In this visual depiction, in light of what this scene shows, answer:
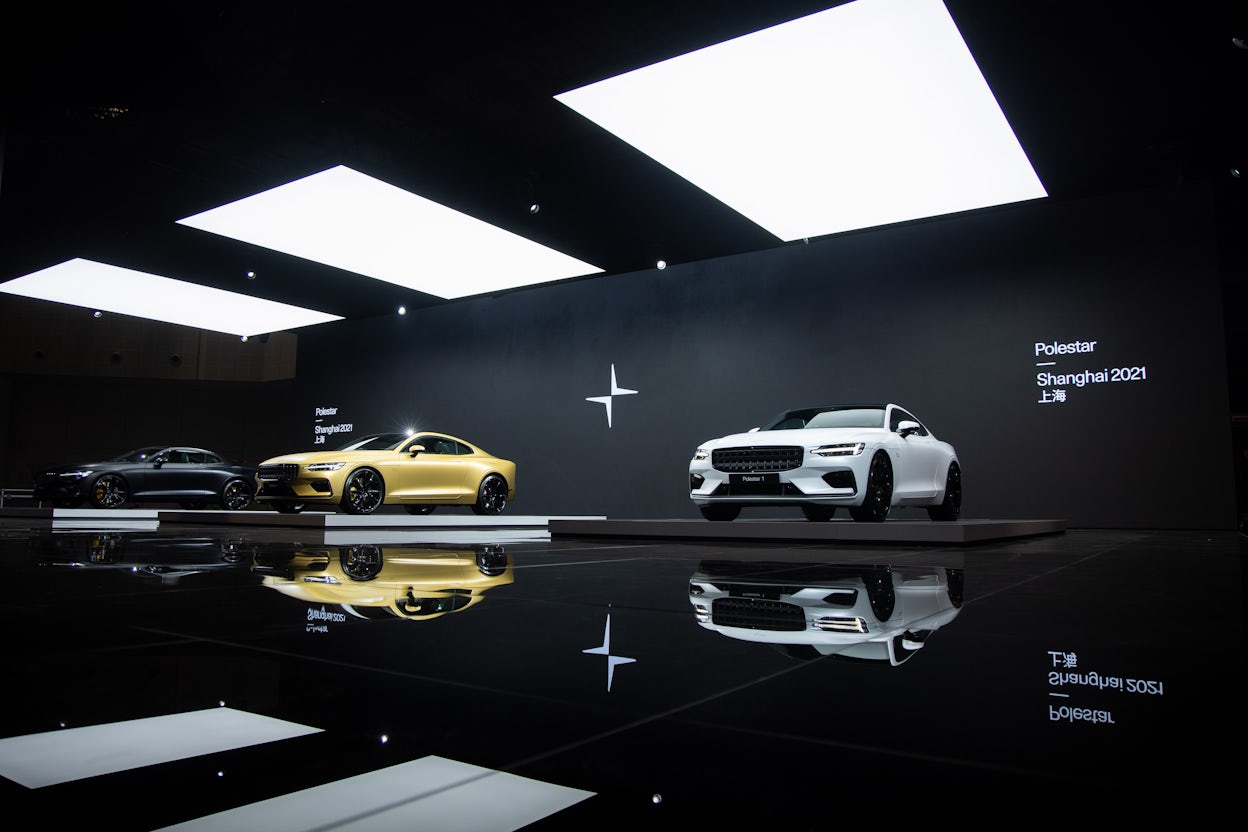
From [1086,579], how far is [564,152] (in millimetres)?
8308

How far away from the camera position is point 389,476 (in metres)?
11.2

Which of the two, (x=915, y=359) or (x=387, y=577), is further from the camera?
(x=915, y=359)

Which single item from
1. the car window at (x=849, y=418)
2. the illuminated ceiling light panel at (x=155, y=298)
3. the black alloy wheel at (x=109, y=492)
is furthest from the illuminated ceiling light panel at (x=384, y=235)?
the car window at (x=849, y=418)

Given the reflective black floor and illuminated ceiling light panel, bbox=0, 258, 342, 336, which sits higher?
illuminated ceiling light panel, bbox=0, 258, 342, 336

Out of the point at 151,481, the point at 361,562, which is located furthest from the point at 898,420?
the point at 151,481

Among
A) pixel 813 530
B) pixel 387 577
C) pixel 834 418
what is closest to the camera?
pixel 387 577

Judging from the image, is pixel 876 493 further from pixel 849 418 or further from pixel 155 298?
pixel 155 298

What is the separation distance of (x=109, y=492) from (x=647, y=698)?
16160 millimetres

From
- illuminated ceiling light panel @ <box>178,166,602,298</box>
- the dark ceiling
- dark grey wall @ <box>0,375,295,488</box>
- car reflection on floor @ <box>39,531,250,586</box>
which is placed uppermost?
the dark ceiling

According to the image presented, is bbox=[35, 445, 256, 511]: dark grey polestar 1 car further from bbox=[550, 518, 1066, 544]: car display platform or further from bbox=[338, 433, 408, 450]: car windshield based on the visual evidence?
bbox=[550, 518, 1066, 544]: car display platform

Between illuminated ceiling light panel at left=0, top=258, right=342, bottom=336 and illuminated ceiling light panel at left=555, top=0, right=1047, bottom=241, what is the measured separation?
1092cm

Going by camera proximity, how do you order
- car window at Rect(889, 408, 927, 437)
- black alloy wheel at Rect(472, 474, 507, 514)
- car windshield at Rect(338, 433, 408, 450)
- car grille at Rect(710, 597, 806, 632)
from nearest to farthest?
car grille at Rect(710, 597, 806, 632) < car window at Rect(889, 408, 927, 437) < car windshield at Rect(338, 433, 408, 450) < black alloy wheel at Rect(472, 474, 507, 514)

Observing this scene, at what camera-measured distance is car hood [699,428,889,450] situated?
7191mm

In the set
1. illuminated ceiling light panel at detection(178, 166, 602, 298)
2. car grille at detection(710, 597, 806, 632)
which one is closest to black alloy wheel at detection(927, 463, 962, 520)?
car grille at detection(710, 597, 806, 632)
